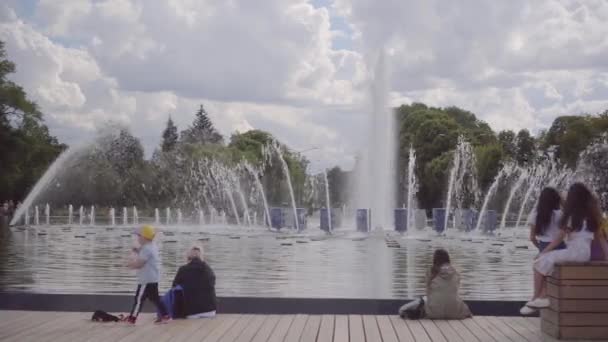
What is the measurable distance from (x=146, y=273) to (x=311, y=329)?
219cm

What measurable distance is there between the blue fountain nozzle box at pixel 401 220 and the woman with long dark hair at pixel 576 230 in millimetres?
28337

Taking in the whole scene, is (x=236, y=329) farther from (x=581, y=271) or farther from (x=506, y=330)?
(x=581, y=271)

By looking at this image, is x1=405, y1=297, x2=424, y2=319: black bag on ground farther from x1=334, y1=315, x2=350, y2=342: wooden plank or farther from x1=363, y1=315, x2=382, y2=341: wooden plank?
x1=334, y1=315, x2=350, y2=342: wooden plank

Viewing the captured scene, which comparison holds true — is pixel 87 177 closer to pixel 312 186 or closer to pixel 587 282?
pixel 312 186

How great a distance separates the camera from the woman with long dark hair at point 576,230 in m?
9.71

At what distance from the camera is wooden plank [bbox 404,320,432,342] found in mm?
9547

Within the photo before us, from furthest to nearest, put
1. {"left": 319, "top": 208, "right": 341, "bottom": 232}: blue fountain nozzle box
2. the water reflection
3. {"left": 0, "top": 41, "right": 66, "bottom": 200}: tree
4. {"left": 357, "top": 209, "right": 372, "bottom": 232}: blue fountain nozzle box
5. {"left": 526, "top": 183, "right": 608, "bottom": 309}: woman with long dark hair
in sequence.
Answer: {"left": 0, "top": 41, "right": 66, "bottom": 200}: tree < {"left": 319, "top": 208, "right": 341, "bottom": 232}: blue fountain nozzle box < {"left": 357, "top": 209, "right": 372, "bottom": 232}: blue fountain nozzle box < the water reflection < {"left": 526, "top": 183, "right": 608, "bottom": 309}: woman with long dark hair

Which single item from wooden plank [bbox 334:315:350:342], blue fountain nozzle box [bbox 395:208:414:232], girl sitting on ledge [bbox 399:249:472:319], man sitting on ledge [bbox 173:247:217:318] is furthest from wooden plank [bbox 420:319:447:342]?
blue fountain nozzle box [bbox 395:208:414:232]

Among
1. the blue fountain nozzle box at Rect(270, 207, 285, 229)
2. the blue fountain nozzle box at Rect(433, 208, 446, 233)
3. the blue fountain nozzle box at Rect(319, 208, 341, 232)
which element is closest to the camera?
the blue fountain nozzle box at Rect(433, 208, 446, 233)

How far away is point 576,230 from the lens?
9812 millimetres

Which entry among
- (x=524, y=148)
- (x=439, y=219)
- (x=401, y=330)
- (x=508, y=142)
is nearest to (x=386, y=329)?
(x=401, y=330)

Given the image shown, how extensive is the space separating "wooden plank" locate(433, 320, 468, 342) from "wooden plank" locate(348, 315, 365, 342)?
0.90 meters

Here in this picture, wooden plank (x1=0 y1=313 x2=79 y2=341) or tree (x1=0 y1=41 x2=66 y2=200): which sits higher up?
tree (x1=0 y1=41 x2=66 y2=200)

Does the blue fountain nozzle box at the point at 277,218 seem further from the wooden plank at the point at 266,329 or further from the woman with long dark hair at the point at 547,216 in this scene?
the woman with long dark hair at the point at 547,216
